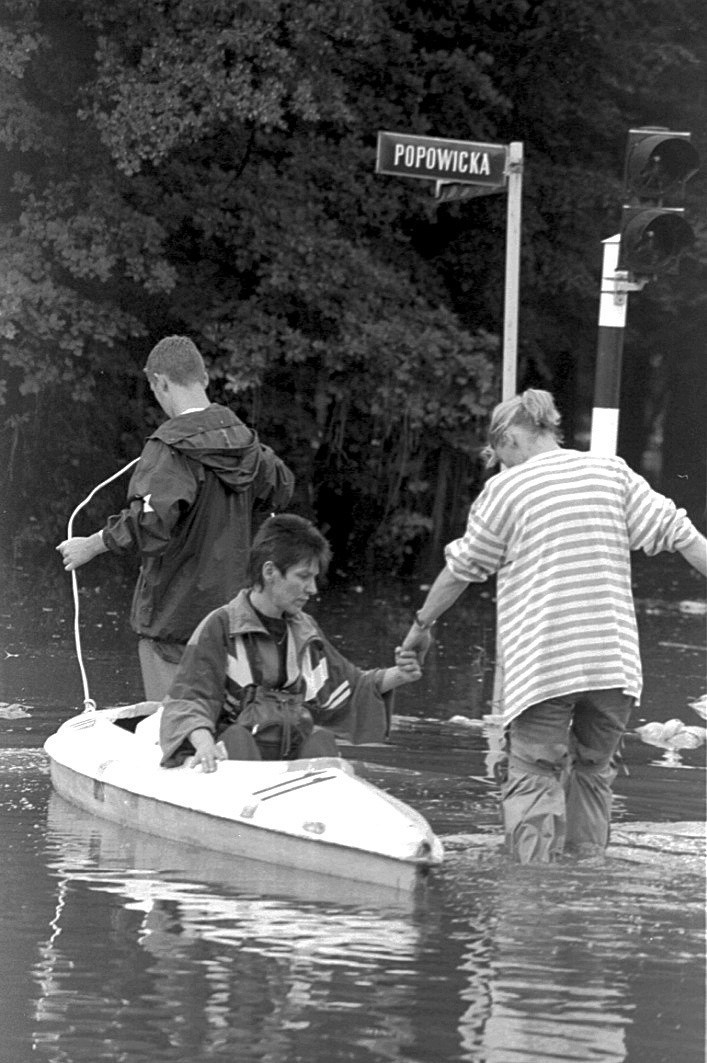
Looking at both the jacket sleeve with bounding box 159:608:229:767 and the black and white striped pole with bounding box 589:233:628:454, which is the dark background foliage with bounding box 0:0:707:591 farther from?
the jacket sleeve with bounding box 159:608:229:767

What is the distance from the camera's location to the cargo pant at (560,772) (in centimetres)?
720

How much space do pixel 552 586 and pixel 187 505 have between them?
199 cm

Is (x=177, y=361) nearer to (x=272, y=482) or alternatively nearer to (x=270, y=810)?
(x=272, y=482)

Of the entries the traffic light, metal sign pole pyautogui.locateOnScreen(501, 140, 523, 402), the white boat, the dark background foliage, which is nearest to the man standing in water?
the white boat

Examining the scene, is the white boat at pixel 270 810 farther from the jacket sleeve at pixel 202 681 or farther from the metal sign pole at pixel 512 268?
the metal sign pole at pixel 512 268

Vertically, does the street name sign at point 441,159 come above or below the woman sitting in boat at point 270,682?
above

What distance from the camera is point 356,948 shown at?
6.11 m

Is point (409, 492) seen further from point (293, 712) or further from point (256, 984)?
point (256, 984)

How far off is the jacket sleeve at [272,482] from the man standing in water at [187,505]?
4 cm

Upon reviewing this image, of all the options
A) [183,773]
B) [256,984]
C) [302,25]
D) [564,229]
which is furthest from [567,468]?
[564,229]

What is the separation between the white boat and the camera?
271 inches

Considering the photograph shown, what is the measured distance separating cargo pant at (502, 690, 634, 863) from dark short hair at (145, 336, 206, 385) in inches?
88.5

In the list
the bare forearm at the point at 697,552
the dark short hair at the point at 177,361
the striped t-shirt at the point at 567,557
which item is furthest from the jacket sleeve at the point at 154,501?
the bare forearm at the point at 697,552

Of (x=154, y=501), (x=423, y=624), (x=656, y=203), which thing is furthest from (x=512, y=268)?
(x=423, y=624)
